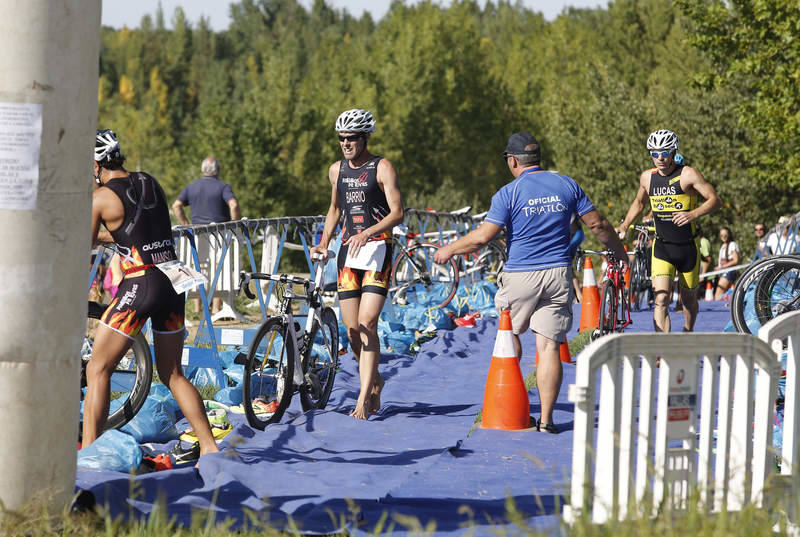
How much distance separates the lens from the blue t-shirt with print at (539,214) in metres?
6.81

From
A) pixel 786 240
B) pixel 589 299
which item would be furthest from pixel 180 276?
pixel 786 240

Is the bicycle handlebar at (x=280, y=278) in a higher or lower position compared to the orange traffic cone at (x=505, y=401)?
higher

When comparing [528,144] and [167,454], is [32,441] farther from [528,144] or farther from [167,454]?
[528,144]

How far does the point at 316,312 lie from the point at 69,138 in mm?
3420

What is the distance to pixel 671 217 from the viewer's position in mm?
9344

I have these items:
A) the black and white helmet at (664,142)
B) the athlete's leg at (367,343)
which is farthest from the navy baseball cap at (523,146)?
the black and white helmet at (664,142)

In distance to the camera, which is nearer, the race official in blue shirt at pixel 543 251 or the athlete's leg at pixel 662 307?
the race official in blue shirt at pixel 543 251

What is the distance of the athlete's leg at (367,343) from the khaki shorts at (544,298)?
2.83 ft

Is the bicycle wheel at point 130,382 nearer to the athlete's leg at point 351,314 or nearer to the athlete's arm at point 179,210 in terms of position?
the athlete's leg at point 351,314

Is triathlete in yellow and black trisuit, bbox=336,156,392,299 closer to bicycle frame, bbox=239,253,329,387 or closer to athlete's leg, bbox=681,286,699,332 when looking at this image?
bicycle frame, bbox=239,253,329,387

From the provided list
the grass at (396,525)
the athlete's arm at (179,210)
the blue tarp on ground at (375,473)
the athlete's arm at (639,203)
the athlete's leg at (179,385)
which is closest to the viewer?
the grass at (396,525)

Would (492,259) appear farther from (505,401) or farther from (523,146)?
(505,401)

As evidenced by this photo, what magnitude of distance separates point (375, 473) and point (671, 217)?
4704mm

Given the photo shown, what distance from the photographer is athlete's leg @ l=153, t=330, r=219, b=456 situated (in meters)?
5.57
